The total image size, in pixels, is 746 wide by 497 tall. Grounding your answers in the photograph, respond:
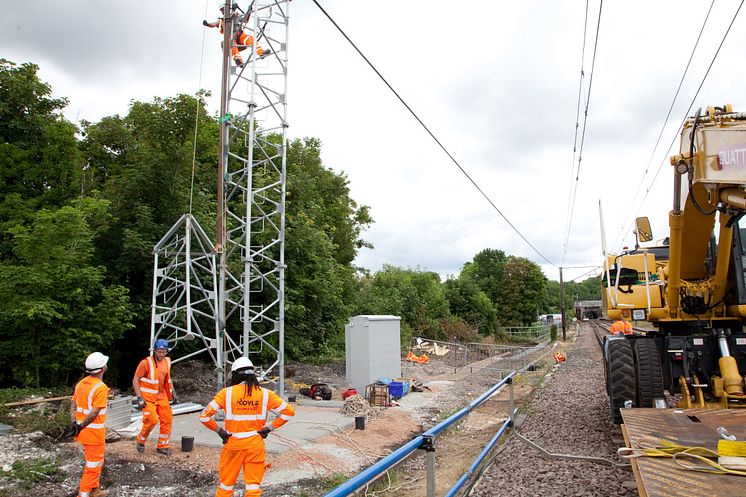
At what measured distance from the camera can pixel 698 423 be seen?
18.7 ft

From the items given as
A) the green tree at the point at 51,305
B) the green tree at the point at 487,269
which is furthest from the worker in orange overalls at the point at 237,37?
the green tree at the point at 487,269

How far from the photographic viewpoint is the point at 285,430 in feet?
32.4

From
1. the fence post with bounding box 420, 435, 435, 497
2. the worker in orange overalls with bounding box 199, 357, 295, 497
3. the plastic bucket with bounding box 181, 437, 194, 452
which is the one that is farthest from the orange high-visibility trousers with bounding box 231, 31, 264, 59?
the fence post with bounding box 420, 435, 435, 497

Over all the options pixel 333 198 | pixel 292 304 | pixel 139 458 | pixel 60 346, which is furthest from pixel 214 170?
pixel 139 458

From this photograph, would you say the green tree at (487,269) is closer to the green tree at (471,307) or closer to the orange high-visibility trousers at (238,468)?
the green tree at (471,307)

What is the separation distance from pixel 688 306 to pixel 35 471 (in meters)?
9.82

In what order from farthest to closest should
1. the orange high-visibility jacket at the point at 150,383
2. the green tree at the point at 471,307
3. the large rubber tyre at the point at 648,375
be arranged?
the green tree at the point at 471,307 → the orange high-visibility jacket at the point at 150,383 → the large rubber tyre at the point at 648,375

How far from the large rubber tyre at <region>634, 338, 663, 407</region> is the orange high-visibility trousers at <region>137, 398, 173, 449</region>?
7.31 m

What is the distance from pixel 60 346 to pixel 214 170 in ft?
37.2

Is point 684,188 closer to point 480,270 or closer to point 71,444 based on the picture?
point 71,444

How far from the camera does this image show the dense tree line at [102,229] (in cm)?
1193

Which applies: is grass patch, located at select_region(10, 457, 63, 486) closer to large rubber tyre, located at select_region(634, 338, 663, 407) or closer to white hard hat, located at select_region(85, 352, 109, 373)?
white hard hat, located at select_region(85, 352, 109, 373)

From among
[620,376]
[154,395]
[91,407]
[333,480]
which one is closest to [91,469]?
[91,407]

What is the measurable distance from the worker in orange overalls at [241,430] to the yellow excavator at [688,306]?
5.39m
